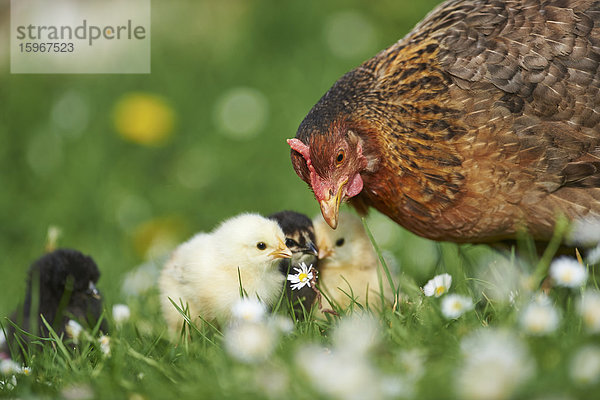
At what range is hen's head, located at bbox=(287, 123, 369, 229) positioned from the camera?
11.6 feet

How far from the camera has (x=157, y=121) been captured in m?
6.93

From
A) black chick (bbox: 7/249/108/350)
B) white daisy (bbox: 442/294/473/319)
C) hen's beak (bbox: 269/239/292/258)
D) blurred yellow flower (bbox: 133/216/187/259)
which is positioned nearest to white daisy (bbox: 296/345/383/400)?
white daisy (bbox: 442/294/473/319)

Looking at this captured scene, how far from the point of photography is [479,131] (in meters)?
3.47

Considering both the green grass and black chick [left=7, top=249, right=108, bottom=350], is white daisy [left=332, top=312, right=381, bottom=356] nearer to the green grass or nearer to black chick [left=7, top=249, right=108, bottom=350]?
the green grass

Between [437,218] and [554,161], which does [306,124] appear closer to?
[437,218]

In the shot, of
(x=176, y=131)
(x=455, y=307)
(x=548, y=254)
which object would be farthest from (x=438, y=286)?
(x=176, y=131)

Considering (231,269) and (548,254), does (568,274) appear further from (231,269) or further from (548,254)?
(231,269)

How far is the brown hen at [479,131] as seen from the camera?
3.45 m

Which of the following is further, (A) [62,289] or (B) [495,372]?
(A) [62,289]

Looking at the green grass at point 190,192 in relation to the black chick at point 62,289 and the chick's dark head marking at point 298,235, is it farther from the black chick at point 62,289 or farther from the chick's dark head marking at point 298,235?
the chick's dark head marking at point 298,235

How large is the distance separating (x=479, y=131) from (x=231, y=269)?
145cm

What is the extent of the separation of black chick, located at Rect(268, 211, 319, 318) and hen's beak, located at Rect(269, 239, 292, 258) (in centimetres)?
15
